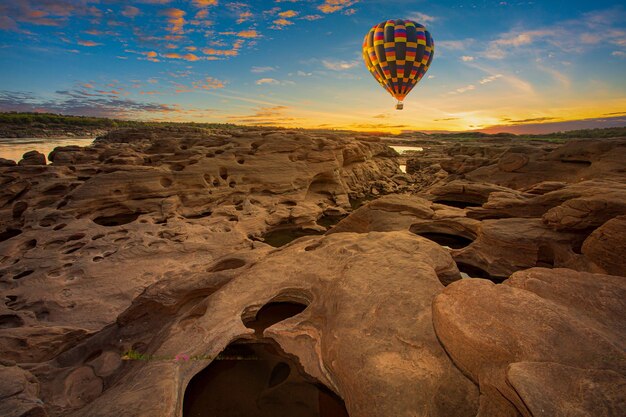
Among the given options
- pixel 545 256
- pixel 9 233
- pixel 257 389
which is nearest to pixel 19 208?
pixel 9 233

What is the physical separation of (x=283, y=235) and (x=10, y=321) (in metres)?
9.52

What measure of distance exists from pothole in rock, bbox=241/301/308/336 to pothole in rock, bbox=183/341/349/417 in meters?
0.43

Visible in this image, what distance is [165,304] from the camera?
5695 millimetres

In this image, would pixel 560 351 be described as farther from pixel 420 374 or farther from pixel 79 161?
pixel 79 161

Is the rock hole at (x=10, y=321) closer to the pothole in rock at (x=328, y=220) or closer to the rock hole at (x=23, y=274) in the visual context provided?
the rock hole at (x=23, y=274)

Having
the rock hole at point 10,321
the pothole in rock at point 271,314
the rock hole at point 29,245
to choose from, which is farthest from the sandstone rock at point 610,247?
the rock hole at point 29,245

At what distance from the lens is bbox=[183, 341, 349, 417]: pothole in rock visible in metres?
3.93

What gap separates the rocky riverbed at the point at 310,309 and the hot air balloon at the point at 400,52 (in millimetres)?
12751

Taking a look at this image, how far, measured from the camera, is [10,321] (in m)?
6.61

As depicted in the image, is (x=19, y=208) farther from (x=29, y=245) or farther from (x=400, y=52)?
(x=400, y=52)

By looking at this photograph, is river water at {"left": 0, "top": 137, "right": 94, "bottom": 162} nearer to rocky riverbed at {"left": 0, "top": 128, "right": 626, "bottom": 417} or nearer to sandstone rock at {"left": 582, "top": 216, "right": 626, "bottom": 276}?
rocky riverbed at {"left": 0, "top": 128, "right": 626, "bottom": 417}

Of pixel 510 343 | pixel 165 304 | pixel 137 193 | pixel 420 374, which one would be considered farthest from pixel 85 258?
pixel 510 343

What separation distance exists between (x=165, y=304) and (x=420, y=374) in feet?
15.8

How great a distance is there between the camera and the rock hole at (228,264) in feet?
25.2
